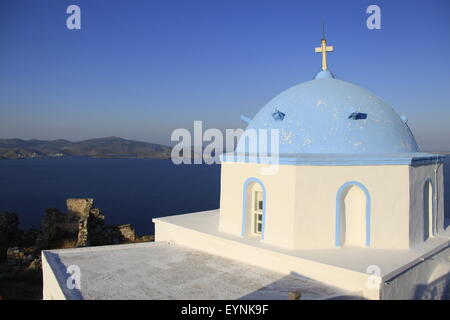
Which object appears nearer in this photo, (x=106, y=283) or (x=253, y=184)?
(x=106, y=283)

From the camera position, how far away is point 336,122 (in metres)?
8.03

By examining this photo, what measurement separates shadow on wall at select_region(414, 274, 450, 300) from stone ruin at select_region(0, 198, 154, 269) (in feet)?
39.4

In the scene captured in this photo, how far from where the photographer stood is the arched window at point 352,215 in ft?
24.8

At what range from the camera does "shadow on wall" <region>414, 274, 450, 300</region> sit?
7.45 meters

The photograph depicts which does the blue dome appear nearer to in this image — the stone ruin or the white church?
the white church

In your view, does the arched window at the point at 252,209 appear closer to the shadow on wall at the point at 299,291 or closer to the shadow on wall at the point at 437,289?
the shadow on wall at the point at 299,291

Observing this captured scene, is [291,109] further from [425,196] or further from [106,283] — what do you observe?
[106,283]

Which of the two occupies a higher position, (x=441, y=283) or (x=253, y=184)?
(x=253, y=184)

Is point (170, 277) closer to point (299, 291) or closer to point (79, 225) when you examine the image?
point (299, 291)

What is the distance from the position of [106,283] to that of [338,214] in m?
5.00

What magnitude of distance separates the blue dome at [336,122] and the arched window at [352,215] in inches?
34.9

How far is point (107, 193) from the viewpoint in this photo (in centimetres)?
6072

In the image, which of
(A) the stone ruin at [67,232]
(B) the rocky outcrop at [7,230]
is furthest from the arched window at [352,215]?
(B) the rocky outcrop at [7,230]
